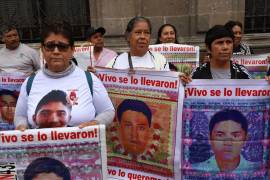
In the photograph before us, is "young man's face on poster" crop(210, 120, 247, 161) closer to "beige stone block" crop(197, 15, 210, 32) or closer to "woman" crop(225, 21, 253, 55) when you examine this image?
"woman" crop(225, 21, 253, 55)

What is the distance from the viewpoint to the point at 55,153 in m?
2.30

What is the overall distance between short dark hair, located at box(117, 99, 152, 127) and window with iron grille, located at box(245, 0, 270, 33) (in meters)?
5.50

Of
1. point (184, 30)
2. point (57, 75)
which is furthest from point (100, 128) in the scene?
point (184, 30)

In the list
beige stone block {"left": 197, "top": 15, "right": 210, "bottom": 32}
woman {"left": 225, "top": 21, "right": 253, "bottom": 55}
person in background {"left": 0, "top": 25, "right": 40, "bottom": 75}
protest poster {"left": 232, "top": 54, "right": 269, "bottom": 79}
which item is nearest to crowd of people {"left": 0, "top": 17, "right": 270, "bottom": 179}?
protest poster {"left": 232, "top": 54, "right": 269, "bottom": 79}

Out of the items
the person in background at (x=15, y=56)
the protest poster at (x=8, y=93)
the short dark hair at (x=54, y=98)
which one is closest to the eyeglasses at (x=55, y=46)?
the short dark hair at (x=54, y=98)

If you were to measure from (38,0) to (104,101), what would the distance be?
6.24 metres

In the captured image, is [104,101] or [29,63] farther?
[29,63]

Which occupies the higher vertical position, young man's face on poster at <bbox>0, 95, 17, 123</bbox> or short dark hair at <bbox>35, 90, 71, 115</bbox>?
short dark hair at <bbox>35, 90, 71, 115</bbox>

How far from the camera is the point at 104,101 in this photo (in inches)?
93.4

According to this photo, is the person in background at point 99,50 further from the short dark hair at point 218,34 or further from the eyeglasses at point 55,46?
the eyeglasses at point 55,46

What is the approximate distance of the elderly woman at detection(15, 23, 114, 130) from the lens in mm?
2199

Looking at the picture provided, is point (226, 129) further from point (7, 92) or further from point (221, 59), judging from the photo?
point (7, 92)

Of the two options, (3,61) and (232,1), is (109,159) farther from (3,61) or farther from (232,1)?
(232,1)

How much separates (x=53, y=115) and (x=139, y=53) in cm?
111
